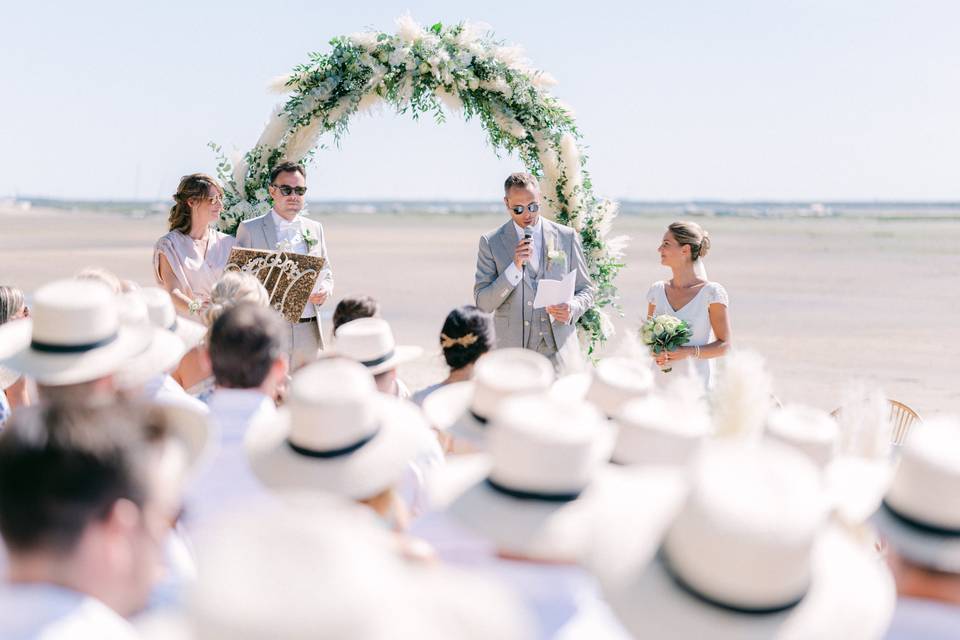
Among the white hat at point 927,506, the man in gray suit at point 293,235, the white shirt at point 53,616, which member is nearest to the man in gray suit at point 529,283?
the man in gray suit at point 293,235

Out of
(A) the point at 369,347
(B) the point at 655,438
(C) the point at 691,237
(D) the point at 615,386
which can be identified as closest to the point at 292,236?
(A) the point at 369,347

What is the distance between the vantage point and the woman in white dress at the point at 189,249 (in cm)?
565

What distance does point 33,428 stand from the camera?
151 cm

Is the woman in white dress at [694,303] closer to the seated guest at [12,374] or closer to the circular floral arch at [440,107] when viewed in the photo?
the circular floral arch at [440,107]

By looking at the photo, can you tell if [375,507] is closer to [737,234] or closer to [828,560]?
[828,560]

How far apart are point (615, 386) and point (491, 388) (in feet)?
1.77

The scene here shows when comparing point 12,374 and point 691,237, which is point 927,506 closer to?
point 691,237

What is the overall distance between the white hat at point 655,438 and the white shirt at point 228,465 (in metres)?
1.19

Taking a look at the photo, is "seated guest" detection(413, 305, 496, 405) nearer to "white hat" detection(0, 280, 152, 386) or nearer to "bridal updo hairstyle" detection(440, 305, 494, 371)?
"bridal updo hairstyle" detection(440, 305, 494, 371)

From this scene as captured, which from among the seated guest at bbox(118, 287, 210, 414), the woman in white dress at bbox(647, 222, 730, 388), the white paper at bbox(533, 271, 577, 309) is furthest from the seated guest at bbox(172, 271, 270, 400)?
the woman in white dress at bbox(647, 222, 730, 388)

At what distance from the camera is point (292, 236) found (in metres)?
6.04

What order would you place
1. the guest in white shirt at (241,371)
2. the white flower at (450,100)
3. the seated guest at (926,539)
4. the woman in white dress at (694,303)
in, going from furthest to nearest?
1. the white flower at (450,100)
2. the woman in white dress at (694,303)
3. the guest in white shirt at (241,371)
4. the seated guest at (926,539)

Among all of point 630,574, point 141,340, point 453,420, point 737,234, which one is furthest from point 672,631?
point 737,234

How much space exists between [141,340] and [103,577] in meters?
1.82
